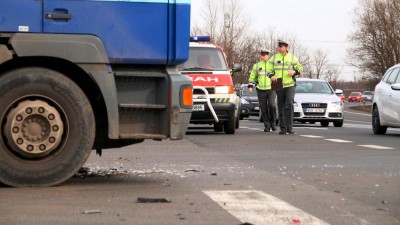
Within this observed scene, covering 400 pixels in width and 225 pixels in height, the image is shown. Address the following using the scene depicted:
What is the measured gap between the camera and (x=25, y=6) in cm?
686

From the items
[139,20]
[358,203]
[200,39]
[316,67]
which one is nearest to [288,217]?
[358,203]

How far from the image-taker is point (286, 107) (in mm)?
17078

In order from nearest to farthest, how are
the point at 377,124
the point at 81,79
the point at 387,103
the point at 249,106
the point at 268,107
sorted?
the point at 81,79
the point at 387,103
the point at 377,124
the point at 268,107
the point at 249,106

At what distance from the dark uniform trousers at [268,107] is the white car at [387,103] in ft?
7.91

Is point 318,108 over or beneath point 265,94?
beneath

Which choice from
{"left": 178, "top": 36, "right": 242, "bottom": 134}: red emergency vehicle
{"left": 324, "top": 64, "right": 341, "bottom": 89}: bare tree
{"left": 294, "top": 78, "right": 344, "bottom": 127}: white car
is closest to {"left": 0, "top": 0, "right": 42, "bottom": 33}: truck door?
{"left": 178, "top": 36, "right": 242, "bottom": 134}: red emergency vehicle

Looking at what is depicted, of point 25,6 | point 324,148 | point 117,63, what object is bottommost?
point 324,148

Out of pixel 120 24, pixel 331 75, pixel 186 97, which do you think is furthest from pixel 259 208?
pixel 331 75

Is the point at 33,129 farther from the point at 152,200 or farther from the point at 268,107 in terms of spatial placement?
the point at 268,107

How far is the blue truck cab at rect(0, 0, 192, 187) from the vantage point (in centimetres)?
681

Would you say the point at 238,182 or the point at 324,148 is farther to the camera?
the point at 324,148

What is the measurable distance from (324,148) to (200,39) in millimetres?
4645

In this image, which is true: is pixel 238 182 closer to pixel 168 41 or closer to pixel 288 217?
pixel 168 41

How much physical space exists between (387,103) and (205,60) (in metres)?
4.02
